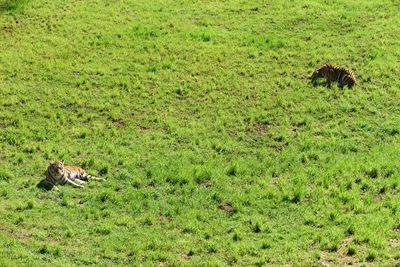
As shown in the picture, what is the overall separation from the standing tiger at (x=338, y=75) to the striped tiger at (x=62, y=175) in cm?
1051

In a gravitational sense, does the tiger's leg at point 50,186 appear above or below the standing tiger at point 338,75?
below

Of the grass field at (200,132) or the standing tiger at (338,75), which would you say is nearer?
the grass field at (200,132)

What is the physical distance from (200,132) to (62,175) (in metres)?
A: 5.55

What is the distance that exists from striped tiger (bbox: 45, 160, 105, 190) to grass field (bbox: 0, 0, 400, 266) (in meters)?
0.40

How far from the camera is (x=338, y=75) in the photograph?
88.3ft

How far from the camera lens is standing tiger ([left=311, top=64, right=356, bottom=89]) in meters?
26.8

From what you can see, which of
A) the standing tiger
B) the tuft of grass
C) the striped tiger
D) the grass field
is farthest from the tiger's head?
the tuft of grass

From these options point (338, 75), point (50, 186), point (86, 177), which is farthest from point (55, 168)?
point (338, 75)

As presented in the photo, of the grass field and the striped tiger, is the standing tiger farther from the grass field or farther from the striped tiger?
the striped tiger

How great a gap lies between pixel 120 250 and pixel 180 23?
17.4m

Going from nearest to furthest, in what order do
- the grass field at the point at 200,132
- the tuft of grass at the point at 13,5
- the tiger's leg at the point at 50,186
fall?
the grass field at the point at 200,132
the tiger's leg at the point at 50,186
the tuft of grass at the point at 13,5

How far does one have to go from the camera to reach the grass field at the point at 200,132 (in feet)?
58.1

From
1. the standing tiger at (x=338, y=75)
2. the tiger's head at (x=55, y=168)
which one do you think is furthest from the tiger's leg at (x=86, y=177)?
the standing tiger at (x=338, y=75)

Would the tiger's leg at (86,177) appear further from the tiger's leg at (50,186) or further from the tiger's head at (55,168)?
the tiger's leg at (50,186)
